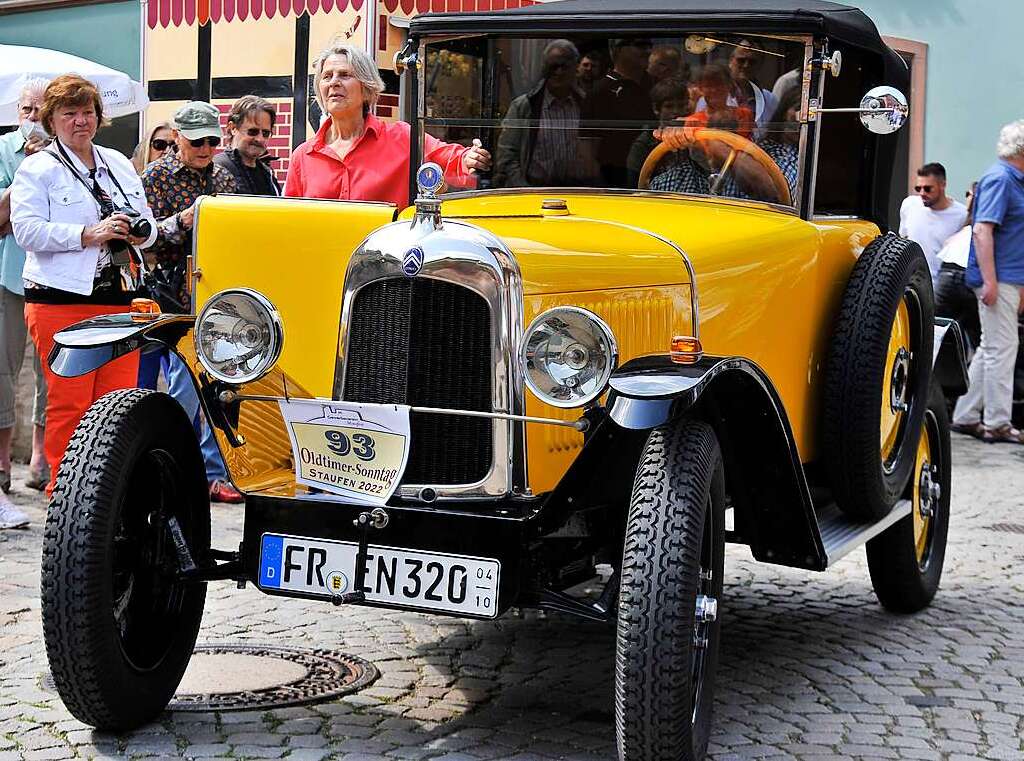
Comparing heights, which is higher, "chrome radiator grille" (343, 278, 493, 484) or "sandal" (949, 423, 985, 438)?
"chrome radiator grille" (343, 278, 493, 484)

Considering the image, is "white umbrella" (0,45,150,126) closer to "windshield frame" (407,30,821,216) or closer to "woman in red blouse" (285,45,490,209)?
"woman in red blouse" (285,45,490,209)

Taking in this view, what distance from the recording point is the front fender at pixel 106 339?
13.2 ft

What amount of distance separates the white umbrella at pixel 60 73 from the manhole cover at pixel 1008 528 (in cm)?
745

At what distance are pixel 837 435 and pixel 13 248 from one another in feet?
14.0

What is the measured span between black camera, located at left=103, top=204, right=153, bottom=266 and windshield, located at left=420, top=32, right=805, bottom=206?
1.92 m

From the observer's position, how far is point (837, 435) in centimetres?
487

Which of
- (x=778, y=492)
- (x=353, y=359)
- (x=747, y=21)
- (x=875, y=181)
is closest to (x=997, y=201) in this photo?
(x=875, y=181)

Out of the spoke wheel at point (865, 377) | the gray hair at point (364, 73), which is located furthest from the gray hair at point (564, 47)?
the spoke wheel at point (865, 377)

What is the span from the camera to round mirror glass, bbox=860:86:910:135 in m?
4.63

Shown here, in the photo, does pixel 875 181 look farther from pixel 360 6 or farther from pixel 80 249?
pixel 360 6

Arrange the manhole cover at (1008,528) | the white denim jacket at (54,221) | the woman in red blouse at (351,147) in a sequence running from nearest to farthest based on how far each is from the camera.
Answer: the woman in red blouse at (351,147) < the white denim jacket at (54,221) < the manhole cover at (1008,528)

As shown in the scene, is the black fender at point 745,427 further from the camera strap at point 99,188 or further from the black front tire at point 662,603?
the camera strap at point 99,188

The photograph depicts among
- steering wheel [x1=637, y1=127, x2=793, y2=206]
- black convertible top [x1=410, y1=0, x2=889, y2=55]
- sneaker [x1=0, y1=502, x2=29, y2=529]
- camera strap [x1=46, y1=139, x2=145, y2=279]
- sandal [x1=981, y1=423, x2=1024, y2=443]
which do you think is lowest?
sandal [x1=981, y1=423, x2=1024, y2=443]

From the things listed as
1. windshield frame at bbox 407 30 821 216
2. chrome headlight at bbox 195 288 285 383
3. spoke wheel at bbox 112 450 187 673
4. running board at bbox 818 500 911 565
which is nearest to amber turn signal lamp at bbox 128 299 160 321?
chrome headlight at bbox 195 288 285 383
